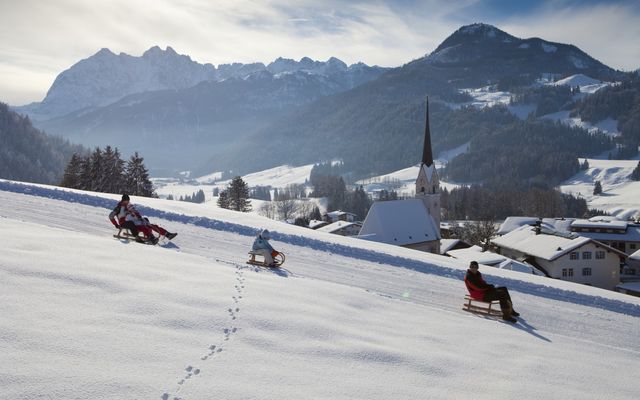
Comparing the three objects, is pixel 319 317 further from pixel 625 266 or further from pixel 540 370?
pixel 625 266

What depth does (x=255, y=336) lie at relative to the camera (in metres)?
7.10

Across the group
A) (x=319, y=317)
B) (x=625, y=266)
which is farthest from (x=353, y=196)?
(x=319, y=317)

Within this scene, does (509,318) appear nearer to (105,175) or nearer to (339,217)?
(105,175)

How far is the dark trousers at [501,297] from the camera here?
11648mm

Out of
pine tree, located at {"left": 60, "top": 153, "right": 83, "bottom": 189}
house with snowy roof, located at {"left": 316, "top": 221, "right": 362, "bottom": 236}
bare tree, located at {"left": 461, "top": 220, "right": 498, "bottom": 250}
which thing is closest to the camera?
pine tree, located at {"left": 60, "top": 153, "right": 83, "bottom": 189}

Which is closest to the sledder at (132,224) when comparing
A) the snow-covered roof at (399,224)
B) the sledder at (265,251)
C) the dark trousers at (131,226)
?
the dark trousers at (131,226)

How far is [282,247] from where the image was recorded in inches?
690

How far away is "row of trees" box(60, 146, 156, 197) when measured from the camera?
5541 cm

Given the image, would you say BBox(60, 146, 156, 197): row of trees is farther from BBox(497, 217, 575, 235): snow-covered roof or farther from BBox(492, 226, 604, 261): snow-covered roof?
BBox(497, 217, 575, 235): snow-covered roof

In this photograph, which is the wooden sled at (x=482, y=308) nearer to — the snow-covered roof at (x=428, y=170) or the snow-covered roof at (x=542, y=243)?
the snow-covered roof at (x=542, y=243)

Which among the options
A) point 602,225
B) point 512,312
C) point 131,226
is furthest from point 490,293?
point 602,225

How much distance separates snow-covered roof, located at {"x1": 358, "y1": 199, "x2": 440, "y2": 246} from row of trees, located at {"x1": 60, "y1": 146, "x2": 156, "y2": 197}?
34511mm

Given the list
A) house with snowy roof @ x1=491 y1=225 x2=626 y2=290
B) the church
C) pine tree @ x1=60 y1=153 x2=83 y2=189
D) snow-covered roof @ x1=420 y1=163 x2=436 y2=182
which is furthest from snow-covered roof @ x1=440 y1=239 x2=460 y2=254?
pine tree @ x1=60 y1=153 x2=83 y2=189

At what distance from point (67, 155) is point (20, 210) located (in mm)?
203853
